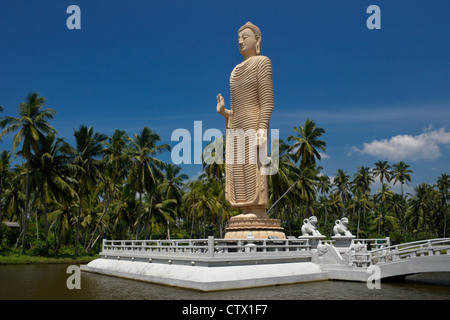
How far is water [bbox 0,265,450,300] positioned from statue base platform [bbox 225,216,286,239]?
4.91m

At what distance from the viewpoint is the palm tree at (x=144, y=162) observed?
122 feet

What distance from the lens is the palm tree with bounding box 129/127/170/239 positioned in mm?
37156

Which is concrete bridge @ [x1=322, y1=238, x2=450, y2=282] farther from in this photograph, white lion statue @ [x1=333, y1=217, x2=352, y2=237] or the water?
white lion statue @ [x1=333, y1=217, x2=352, y2=237]

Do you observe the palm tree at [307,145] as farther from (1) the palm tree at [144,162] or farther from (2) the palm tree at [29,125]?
(2) the palm tree at [29,125]

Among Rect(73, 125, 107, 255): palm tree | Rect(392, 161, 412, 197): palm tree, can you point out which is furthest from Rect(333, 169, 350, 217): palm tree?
Rect(73, 125, 107, 255): palm tree

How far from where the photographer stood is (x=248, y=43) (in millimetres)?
24562

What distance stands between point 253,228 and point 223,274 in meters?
7.51

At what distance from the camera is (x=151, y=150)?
3738cm

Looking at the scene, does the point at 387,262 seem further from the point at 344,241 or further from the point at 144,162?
the point at 144,162

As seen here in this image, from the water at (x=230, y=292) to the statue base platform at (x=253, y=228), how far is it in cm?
491

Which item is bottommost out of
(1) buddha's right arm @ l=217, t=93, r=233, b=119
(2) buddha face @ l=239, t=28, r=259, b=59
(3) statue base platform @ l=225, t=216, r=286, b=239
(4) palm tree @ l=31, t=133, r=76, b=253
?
(3) statue base platform @ l=225, t=216, r=286, b=239

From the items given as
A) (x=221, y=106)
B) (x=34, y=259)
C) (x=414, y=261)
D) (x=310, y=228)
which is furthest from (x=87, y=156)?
(x=414, y=261)
